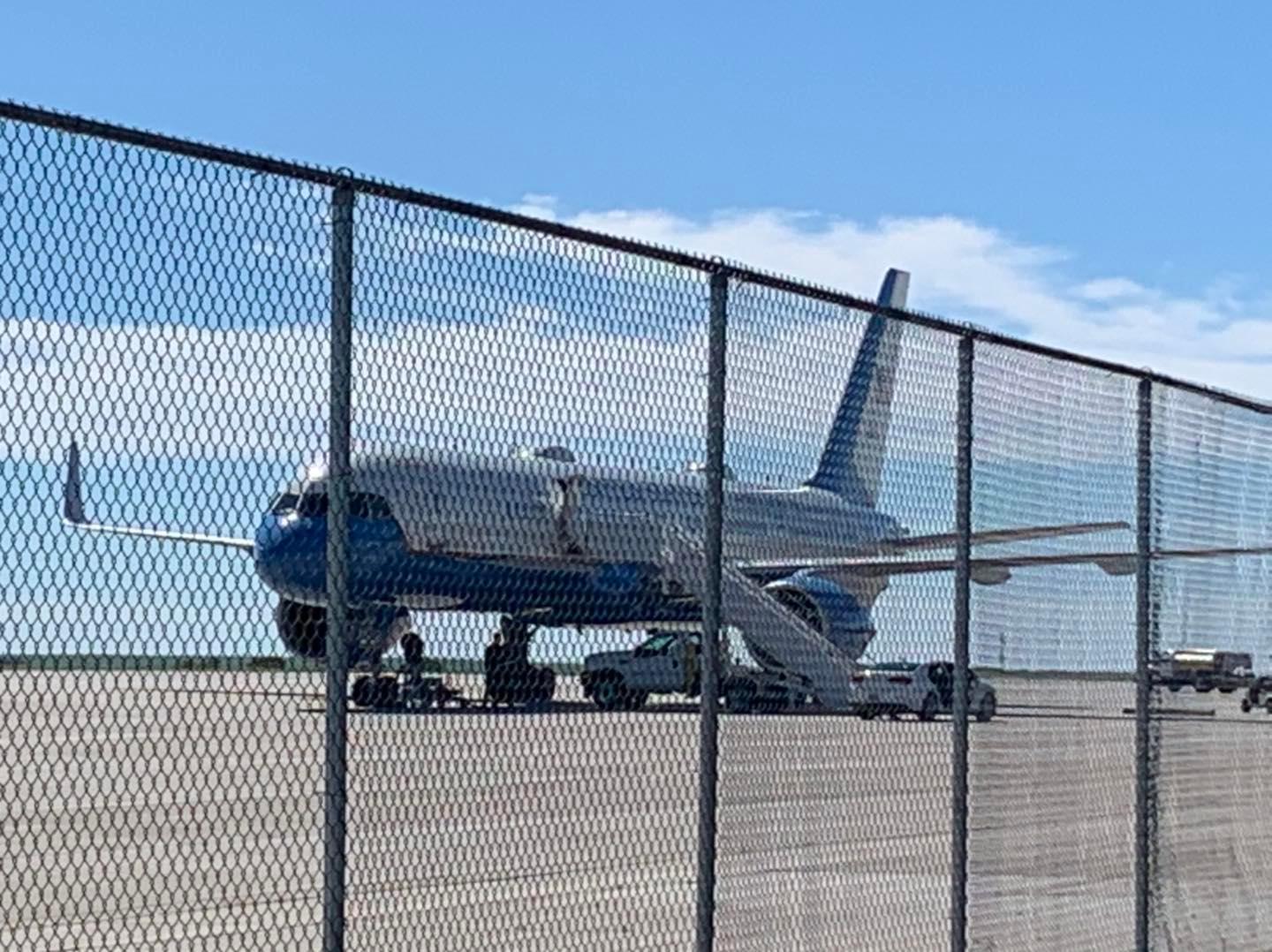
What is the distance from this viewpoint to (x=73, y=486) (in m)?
4.39

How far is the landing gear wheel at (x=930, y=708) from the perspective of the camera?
8695 mm

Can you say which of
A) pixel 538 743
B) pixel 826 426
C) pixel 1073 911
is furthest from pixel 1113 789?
pixel 538 743

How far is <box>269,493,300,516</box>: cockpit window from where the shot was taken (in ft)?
16.0

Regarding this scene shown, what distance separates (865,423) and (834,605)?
0.89 meters

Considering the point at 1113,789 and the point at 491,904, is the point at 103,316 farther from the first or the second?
the point at 1113,789

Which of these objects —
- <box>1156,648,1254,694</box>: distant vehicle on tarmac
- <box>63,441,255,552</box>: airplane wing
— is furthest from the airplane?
<box>1156,648,1254,694</box>: distant vehicle on tarmac

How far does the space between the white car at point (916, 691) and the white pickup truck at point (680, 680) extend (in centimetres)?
41

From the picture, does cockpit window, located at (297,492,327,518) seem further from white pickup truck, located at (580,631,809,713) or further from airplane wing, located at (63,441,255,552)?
white pickup truck, located at (580,631,809,713)

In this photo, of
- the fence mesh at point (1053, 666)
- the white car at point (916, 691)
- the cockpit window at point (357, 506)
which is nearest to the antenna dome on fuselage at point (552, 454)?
the cockpit window at point (357, 506)

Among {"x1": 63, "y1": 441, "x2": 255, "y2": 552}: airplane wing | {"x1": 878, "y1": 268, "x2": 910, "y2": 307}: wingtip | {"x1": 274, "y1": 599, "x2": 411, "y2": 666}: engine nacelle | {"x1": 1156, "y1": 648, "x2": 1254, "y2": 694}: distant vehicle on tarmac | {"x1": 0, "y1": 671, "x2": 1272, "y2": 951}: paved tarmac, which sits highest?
{"x1": 878, "y1": 268, "x2": 910, "y2": 307}: wingtip

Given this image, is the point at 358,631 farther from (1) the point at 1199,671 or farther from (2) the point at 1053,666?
(1) the point at 1199,671

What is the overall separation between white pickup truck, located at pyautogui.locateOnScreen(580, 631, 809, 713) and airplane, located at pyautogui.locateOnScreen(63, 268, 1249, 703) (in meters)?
0.08

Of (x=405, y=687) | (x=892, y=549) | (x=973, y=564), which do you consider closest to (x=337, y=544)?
(x=405, y=687)

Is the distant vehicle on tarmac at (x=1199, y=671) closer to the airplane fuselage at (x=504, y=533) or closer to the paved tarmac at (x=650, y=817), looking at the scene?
the paved tarmac at (x=650, y=817)
